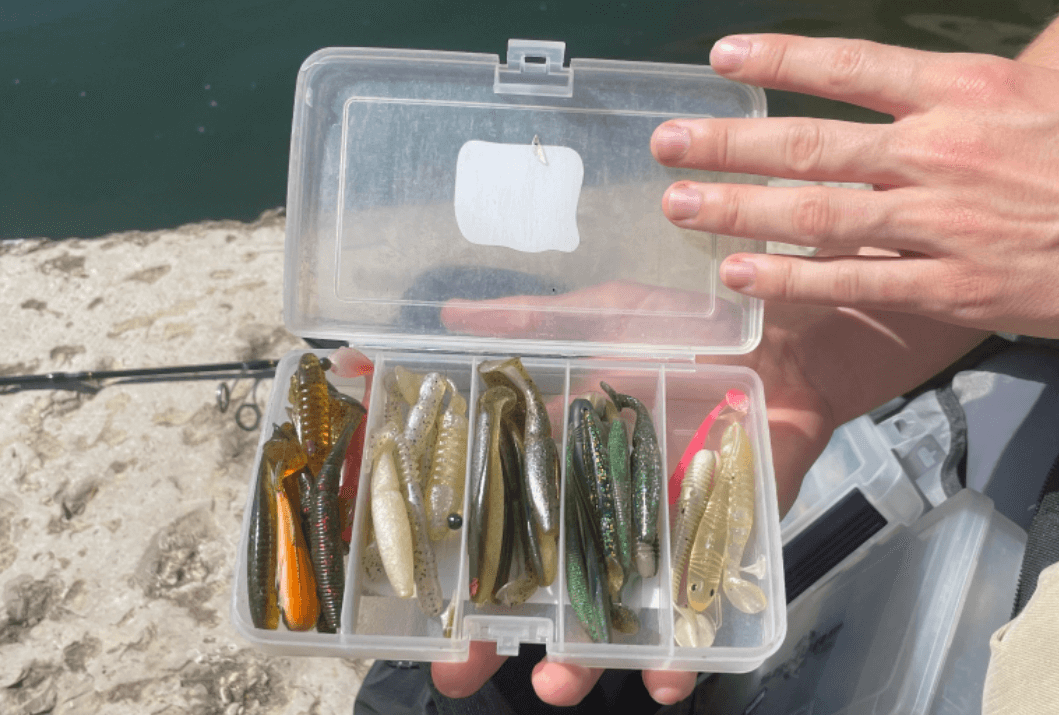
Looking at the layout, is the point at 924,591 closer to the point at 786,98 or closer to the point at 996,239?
the point at 996,239

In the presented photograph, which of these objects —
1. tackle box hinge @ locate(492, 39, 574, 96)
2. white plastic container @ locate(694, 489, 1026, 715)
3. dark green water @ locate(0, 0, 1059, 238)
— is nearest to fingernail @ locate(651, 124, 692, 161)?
tackle box hinge @ locate(492, 39, 574, 96)

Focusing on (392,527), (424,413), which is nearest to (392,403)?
(424,413)

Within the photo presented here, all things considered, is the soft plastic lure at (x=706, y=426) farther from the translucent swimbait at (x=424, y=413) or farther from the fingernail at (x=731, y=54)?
the fingernail at (x=731, y=54)

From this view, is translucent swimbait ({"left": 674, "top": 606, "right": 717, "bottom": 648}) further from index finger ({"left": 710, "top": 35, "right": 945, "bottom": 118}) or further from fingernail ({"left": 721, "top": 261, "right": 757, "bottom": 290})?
index finger ({"left": 710, "top": 35, "right": 945, "bottom": 118})

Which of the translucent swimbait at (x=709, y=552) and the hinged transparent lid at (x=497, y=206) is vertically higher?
the hinged transparent lid at (x=497, y=206)

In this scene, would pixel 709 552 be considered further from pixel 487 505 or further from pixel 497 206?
pixel 497 206

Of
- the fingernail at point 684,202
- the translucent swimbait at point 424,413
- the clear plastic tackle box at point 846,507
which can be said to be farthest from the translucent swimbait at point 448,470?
the clear plastic tackle box at point 846,507

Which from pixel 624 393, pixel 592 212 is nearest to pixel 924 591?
pixel 624 393
